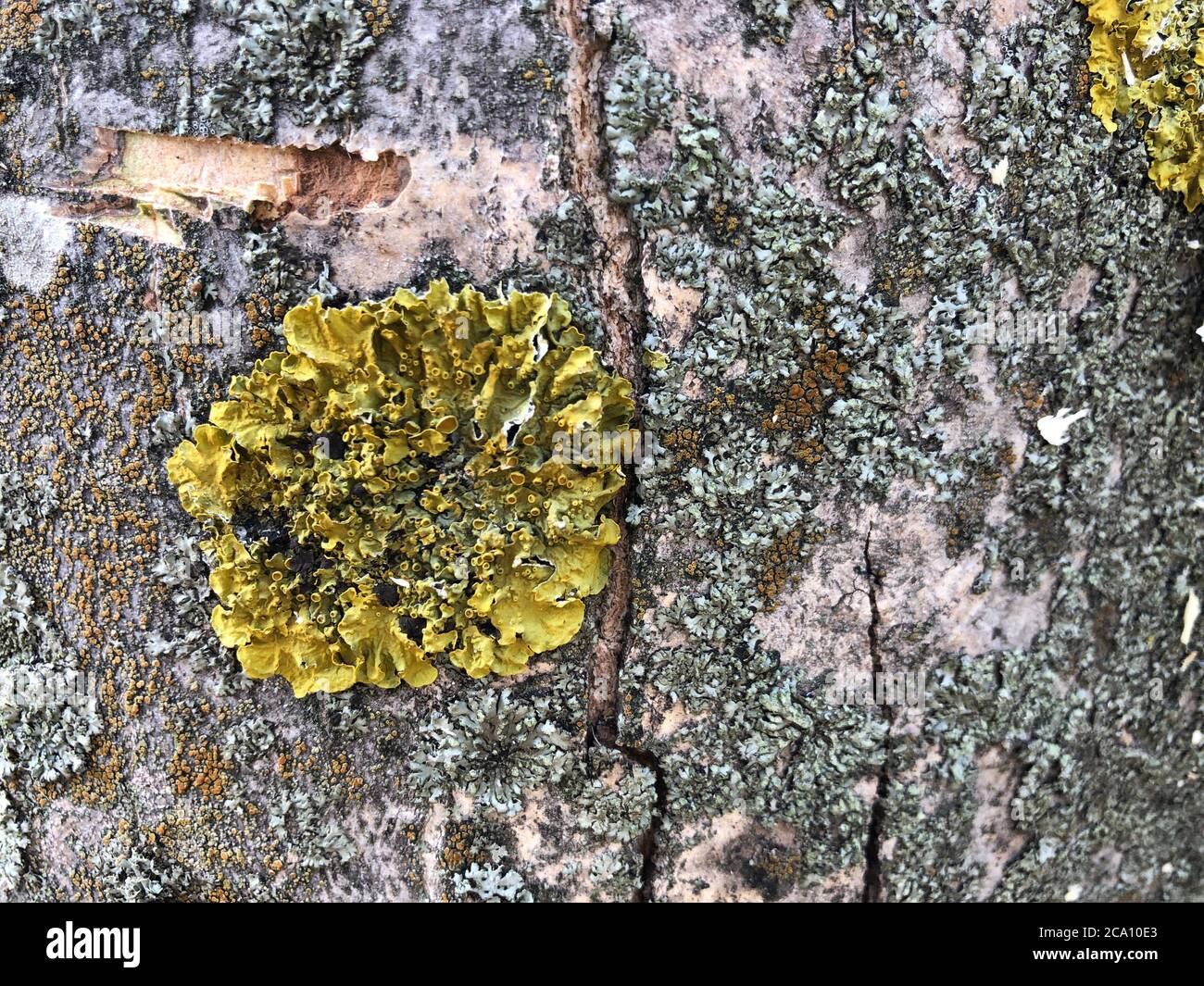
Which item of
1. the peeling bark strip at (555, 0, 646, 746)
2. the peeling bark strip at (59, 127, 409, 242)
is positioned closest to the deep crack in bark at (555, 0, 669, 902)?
the peeling bark strip at (555, 0, 646, 746)

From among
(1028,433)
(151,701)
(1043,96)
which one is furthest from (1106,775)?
(151,701)

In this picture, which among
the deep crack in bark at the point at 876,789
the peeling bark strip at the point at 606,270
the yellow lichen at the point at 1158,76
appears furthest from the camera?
the deep crack in bark at the point at 876,789

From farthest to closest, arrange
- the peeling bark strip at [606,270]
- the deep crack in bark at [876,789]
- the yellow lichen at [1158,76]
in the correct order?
1. the deep crack in bark at [876,789]
2. the yellow lichen at [1158,76]
3. the peeling bark strip at [606,270]

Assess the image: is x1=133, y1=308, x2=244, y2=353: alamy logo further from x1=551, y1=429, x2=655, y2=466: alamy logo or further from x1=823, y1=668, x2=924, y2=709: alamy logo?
x1=823, y1=668, x2=924, y2=709: alamy logo
